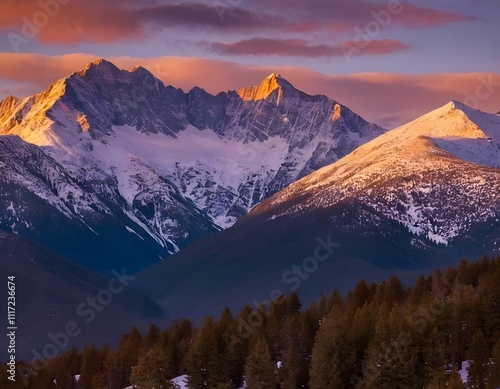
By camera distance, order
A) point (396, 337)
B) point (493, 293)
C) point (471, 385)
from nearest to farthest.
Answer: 1. point (471, 385)
2. point (396, 337)
3. point (493, 293)

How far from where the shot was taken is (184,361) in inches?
7756

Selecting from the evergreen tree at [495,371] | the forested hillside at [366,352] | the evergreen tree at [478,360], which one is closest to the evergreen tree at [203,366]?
the forested hillside at [366,352]

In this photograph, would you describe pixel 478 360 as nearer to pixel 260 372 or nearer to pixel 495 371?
→ pixel 495 371

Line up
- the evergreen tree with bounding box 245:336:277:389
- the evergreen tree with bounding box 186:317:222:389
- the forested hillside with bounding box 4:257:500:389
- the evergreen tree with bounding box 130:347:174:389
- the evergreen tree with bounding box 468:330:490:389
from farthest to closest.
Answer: the evergreen tree with bounding box 186:317:222:389
the evergreen tree with bounding box 130:347:174:389
the evergreen tree with bounding box 245:336:277:389
the forested hillside with bounding box 4:257:500:389
the evergreen tree with bounding box 468:330:490:389

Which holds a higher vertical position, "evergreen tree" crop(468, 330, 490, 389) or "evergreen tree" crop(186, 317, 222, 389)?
"evergreen tree" crop(186, 317, 222, 389)

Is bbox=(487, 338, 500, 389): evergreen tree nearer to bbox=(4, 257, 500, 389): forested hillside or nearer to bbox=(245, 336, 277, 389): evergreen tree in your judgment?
bbox=(4, 257, 500, 389): forested hillside

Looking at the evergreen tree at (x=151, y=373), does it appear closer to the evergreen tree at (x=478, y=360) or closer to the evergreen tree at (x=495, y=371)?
the evergreen tree at (x=478, y=360)

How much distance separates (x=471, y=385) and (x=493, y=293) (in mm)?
30368

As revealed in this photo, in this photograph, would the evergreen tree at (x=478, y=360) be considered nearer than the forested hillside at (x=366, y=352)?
Yes

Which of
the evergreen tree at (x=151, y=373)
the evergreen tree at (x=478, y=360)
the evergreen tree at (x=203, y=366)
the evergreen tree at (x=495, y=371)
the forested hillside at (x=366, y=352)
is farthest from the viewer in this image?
the evergreen tree at (x=203, y=366)

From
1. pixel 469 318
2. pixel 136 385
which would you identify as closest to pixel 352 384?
pixel 469 318

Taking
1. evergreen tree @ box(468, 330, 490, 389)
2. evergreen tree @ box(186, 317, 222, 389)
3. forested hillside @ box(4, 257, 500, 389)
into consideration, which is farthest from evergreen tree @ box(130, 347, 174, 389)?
evergreen tree @ box(468, 330, 490, 389)

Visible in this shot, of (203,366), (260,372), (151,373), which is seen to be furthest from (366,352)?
(151,373)

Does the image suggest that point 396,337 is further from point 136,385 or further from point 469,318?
point 136,385
